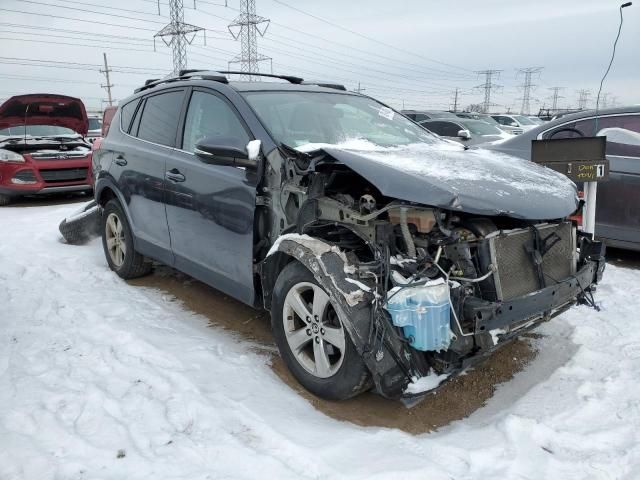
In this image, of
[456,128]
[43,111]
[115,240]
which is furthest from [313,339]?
[456,128]

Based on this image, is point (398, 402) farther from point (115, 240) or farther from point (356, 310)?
point (115, 240)

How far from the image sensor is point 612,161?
5.31 m

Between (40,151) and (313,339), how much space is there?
8795 millimetres

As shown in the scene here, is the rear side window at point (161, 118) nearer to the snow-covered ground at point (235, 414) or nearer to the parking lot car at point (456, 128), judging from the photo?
the snow-covered ground at point (235, 414)

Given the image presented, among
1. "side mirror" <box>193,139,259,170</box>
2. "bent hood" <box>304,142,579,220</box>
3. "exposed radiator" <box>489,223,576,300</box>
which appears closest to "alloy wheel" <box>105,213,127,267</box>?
"side mirror" <box>193,139,259,170</box>

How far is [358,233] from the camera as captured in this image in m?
2.91

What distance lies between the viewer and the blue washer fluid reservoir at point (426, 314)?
250cm

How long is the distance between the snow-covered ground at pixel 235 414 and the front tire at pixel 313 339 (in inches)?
6.2

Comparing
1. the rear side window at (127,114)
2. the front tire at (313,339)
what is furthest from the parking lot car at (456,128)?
the front tire at (313,339)

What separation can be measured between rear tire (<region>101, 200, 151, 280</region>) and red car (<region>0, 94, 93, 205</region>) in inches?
199

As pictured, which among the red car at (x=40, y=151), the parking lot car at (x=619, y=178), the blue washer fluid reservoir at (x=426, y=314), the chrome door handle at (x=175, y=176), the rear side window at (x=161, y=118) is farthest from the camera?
the red car at (x=40, y=151)

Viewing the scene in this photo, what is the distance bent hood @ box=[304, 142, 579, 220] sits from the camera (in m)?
2.60

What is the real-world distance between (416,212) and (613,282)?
3.09 metres

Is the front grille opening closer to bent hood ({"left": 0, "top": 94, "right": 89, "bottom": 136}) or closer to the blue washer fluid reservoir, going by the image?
bent hood ({"left": 0, "top": 94, "right": 89, "bottom": 136})
